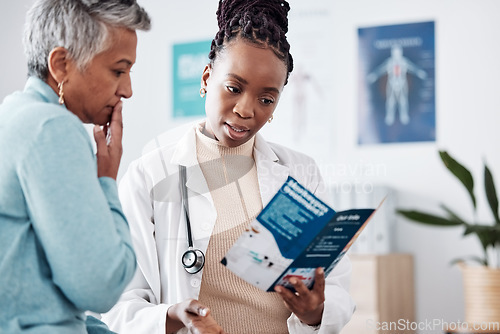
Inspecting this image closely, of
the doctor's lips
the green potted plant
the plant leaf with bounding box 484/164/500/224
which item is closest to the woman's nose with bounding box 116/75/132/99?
the doctor's lips

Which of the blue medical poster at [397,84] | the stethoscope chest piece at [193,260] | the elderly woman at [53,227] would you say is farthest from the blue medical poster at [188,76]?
the elderly woman at [53,227]

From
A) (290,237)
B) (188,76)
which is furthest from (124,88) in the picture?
(188,76)

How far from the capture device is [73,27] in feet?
3.10

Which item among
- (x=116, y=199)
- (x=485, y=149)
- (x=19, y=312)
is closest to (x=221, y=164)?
(x=116, y=199)

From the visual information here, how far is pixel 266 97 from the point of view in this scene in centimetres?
142

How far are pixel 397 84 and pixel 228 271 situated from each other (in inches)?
99.0

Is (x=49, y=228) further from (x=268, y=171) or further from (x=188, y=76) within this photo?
(x=188, y=76)

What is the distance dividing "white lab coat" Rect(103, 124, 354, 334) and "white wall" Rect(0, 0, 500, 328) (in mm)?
2116

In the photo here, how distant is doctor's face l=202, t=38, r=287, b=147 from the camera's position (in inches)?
54.9

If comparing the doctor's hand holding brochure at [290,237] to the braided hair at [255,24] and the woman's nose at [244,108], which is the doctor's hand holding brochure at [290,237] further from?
the braided hair at [255,24]

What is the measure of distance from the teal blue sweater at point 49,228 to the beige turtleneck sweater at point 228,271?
55 centimetres

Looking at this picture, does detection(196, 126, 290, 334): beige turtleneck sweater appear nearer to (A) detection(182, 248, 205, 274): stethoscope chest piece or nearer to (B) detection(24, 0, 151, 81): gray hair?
(A) detection(182, 248, 205, 274): stethoscope chest piece

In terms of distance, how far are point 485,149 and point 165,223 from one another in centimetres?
251

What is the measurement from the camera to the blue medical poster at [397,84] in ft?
11.7
